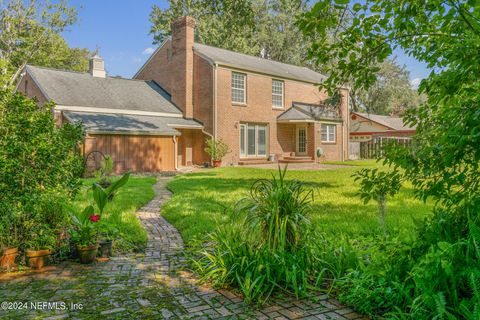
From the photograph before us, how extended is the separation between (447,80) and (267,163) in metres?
20.3

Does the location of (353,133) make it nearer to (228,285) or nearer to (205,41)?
(205,41)

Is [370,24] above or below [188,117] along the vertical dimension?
below

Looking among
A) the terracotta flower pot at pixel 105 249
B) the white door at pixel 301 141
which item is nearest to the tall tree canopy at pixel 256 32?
the white door at pixel 301 141

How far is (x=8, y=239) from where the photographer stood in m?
4.32

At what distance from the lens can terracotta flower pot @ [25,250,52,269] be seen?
4188 millimetres

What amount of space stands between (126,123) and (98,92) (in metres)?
4.01

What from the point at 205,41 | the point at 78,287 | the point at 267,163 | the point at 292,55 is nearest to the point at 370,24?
the point at 78,287

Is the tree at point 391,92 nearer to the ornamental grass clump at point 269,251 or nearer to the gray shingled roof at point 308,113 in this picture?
the gray shingled roof at point 308,113

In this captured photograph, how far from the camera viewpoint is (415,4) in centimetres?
302

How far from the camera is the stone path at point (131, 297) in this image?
3.05 metres

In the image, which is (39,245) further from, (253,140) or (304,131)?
(304,131)

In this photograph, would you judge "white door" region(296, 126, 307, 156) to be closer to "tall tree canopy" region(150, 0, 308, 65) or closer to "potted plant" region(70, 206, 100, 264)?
"tall tree canopy" region(150, 0, 308, 65)

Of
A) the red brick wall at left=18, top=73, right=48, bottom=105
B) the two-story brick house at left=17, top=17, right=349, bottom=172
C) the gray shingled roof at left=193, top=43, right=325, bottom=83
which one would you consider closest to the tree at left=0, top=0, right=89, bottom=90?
the red brick wall at left=18, top=73, right=48, bottom=105

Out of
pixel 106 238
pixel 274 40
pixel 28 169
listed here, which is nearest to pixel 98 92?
pixel 106 238
